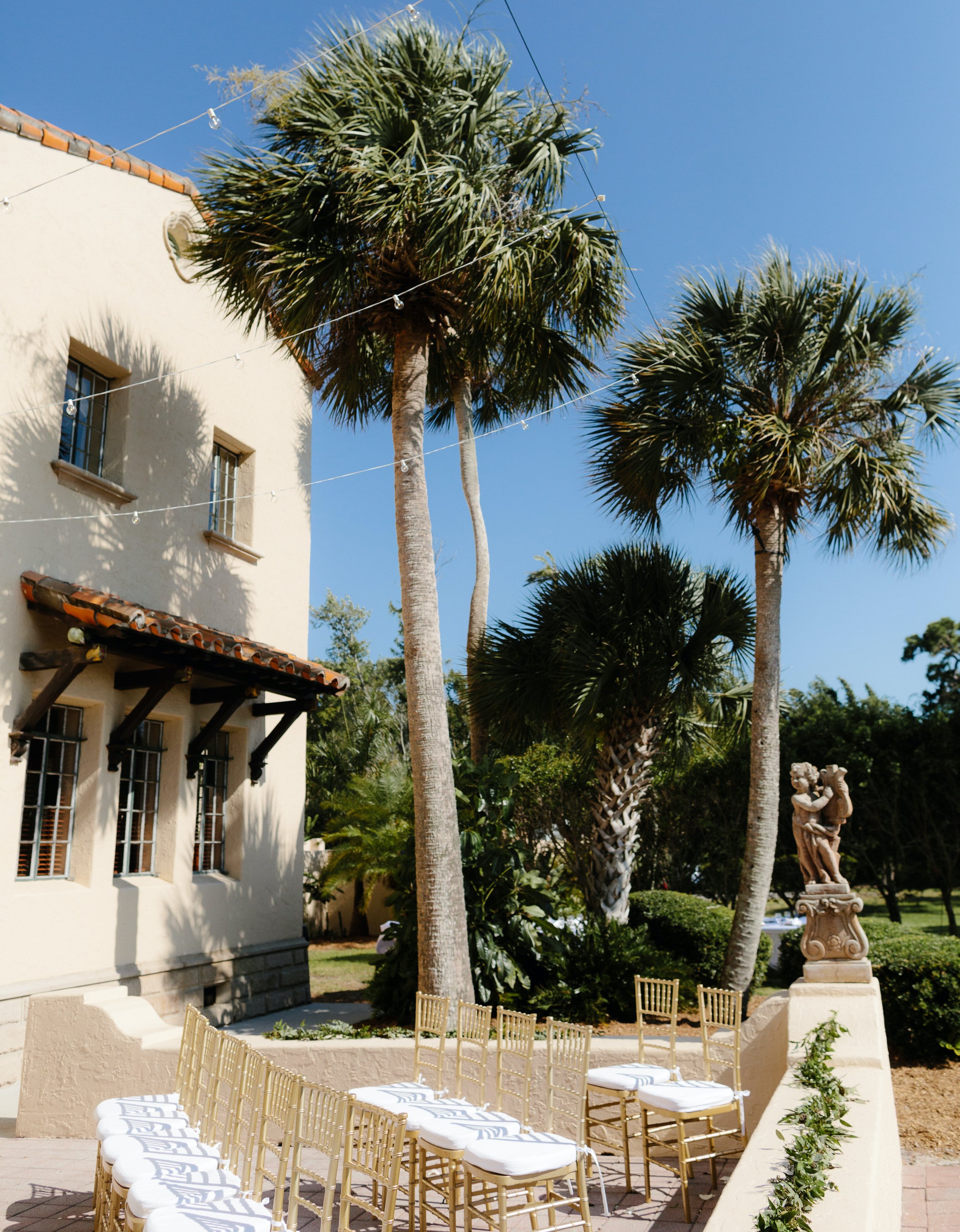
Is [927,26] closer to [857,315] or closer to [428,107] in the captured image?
[857,315]

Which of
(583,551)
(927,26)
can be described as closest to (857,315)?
(927,26)

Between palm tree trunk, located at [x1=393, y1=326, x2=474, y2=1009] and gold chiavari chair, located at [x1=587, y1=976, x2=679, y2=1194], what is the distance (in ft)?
5.61

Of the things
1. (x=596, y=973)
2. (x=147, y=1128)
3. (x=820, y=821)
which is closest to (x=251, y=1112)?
(x=147, y=1128)

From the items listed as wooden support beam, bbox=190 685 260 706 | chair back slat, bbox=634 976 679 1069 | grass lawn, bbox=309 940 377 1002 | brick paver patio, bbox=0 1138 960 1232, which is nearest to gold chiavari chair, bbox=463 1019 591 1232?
brick paver patio, bbox=0 1138 960 1232

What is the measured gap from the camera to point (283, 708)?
11117 mm

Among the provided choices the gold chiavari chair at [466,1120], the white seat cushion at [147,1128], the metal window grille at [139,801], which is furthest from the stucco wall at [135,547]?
the gold chiavari chair at [466,1120]

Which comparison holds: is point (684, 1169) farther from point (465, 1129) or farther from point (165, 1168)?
point (165, 1168)

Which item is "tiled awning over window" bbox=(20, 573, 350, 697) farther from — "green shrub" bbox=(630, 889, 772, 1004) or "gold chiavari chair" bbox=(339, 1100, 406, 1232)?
"green shrub" bbox=(630, 889, 772, 1004)

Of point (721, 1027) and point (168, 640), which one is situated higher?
point (168, 640)

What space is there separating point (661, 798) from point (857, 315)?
12.8m

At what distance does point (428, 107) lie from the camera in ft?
29.3

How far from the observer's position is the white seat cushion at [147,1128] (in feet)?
14.5

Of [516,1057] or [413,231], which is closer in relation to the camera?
[516,1057]

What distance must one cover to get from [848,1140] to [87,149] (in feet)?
35.2
